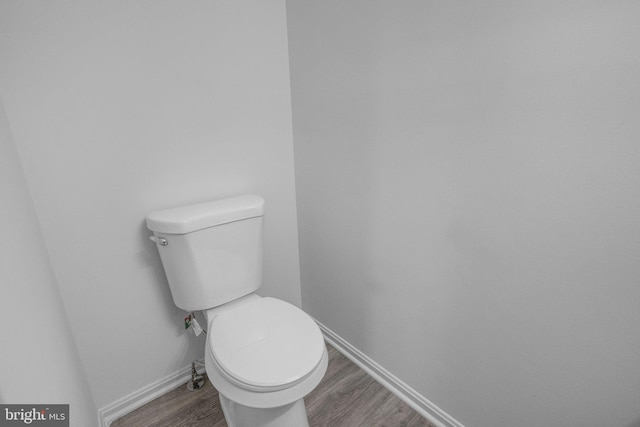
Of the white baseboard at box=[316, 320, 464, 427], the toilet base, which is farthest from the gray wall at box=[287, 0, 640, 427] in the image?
the toilet base

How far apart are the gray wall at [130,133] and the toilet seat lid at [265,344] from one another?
41cm

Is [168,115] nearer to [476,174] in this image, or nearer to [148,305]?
[148,305]

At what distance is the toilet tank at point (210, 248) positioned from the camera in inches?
42.7

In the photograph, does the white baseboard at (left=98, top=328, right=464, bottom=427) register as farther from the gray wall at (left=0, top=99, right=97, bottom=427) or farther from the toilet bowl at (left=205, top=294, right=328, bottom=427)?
the gray wall at (left=0, top=99, right=97, bottom=427)

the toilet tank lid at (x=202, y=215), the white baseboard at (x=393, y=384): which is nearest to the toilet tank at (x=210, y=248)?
the toilet tank lid at (x=202, y=215)

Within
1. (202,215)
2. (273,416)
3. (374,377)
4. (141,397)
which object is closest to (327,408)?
(374,377)

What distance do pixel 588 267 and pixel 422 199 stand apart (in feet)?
1.51

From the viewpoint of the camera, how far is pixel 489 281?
3.06 ft

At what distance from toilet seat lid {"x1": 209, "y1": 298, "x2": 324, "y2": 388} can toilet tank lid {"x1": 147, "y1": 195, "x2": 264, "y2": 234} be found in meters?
0.34

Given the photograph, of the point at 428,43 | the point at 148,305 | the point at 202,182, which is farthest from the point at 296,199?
the point at 428,43

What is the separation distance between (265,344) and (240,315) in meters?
0.19

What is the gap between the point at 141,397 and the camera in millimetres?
Answer: 1299

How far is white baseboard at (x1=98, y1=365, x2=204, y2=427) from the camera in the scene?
1.22 metres

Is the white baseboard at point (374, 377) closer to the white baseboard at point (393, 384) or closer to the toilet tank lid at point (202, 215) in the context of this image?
the white baseboard at point (393, 384)
